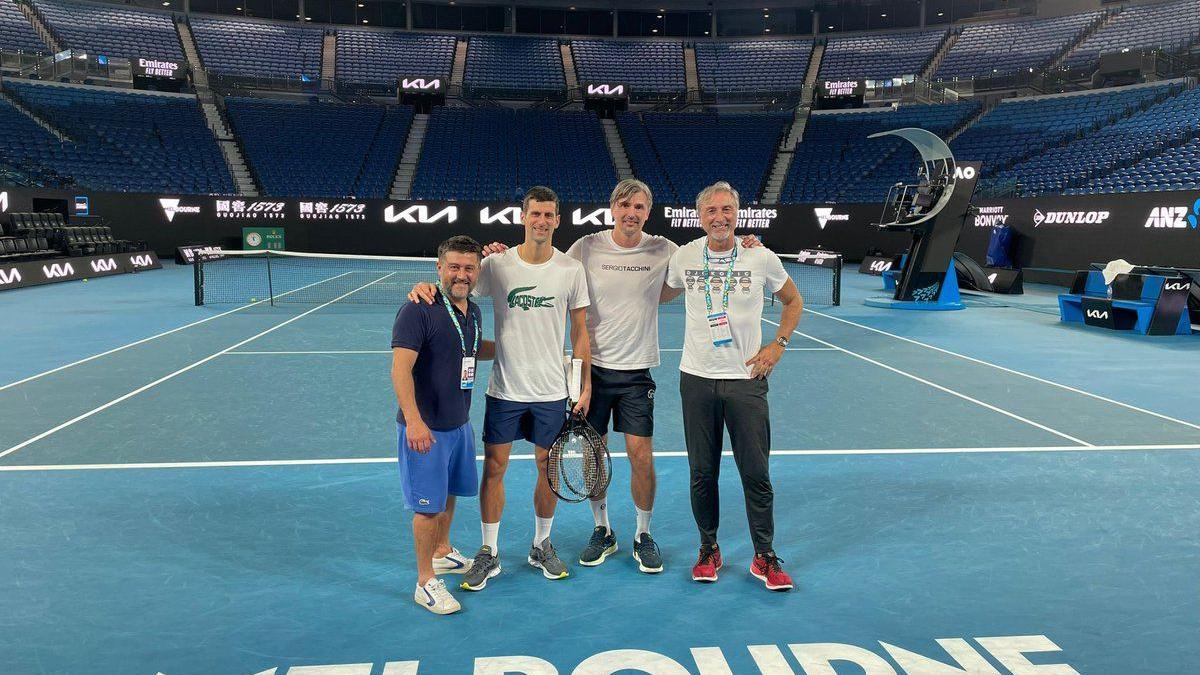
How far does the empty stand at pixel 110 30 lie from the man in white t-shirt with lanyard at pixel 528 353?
4986cm

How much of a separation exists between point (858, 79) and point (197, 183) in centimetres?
3416

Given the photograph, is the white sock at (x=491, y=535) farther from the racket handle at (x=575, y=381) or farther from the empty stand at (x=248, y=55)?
the empty stand at (x=248, y=55)

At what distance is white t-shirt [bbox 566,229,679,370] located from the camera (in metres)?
4.93

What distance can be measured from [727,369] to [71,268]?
26.1 m

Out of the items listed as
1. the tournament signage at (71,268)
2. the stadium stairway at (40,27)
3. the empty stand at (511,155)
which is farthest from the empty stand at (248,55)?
the tournament signage at (71,268)

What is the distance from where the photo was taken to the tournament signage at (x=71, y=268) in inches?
864

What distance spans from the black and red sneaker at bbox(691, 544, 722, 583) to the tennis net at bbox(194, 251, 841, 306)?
37.6 ft

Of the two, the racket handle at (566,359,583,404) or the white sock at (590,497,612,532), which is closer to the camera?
the racket handle at (566,359,583,404)

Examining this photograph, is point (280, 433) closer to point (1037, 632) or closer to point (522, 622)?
point (522, 622)

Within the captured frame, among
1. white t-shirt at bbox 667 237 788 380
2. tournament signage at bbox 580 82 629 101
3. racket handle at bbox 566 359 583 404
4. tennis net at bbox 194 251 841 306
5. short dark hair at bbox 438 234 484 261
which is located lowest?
tennis net at bbox 194 251 841 306

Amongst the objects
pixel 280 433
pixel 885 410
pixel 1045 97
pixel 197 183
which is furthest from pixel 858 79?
pixel 280 433

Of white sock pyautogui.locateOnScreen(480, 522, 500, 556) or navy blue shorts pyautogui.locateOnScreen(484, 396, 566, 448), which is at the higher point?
navy blue shorts pyautogui.locateOnScreen(484, 396, 566, 448)

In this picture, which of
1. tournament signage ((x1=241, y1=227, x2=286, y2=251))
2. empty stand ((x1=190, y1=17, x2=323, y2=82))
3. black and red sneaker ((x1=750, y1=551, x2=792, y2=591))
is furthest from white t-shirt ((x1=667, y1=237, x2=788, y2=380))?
empty stand ((x1=190, y1=17, x2=323, y2=82))

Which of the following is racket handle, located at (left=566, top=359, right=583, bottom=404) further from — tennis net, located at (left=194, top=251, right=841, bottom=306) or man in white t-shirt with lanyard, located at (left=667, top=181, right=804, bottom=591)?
tennis net, located at (left=194, top=251, right=841, bottom=306)
